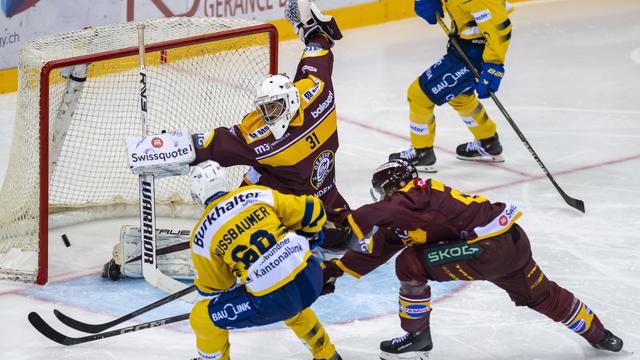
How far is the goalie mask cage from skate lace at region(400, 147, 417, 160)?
3.47 feet

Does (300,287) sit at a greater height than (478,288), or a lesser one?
greater

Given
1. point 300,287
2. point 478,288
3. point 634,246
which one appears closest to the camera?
point 300,287

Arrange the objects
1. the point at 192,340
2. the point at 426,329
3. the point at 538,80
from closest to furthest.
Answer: the point at 426,329, the point at 192,340, the point at 538,80

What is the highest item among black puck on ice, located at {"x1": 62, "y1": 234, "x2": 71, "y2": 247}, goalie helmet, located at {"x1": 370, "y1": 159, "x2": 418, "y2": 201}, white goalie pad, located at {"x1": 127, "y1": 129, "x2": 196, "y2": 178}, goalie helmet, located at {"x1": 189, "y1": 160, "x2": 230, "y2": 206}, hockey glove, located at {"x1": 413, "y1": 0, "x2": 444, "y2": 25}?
goalie helmet, located at {"x1": 189, "y1": 160, "x2": 230, "y2": 206}

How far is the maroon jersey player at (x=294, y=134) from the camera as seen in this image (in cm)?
437

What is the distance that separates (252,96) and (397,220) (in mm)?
1915

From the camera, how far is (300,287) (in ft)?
12.2

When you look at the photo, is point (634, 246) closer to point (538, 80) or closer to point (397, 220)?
point (397, 220)

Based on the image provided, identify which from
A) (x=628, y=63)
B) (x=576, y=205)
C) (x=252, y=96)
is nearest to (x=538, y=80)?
(x=628, y=63)

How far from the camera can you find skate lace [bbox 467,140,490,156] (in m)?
6.52

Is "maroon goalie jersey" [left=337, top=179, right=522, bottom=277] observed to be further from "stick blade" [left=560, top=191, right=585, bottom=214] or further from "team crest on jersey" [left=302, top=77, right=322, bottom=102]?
"stick blade" [left=560, top=191, right=585, bottom=214]

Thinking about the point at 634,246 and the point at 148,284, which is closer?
the point at 148,284

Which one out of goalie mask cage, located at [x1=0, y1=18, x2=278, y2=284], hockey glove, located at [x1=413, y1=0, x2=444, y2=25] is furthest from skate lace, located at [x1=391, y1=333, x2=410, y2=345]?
hockey glove, located at [x1=413, y1=0, x2=444, y2=25]

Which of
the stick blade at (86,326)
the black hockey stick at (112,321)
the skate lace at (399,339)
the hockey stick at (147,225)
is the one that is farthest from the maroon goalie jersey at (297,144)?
the skate lace at (399,339)
